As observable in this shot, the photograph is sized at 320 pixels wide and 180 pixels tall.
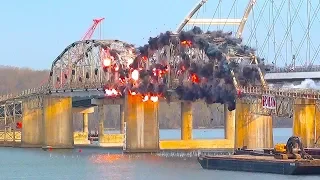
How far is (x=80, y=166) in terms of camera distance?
172m

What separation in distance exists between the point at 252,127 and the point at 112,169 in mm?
24902

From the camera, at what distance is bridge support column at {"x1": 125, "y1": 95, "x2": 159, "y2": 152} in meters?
196

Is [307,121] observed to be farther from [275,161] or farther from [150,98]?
[150,98]

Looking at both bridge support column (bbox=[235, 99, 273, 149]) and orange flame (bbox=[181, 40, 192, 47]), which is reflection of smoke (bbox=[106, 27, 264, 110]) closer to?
orange flame (bbox=[181, 40, 192, 47])

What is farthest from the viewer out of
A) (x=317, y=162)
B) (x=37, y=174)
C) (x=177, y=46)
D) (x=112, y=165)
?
(x=177, y=46)

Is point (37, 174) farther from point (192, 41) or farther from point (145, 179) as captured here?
point (192, 41)

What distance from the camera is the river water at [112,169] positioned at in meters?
145

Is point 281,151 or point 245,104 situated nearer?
point 281,151

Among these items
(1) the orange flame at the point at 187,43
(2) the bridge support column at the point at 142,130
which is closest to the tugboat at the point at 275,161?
(2) the bridge support column at the point at 142,130

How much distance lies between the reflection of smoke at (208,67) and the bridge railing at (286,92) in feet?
11.8

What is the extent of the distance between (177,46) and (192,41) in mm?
5053

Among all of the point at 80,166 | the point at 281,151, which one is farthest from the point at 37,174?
→ the point at 281,151

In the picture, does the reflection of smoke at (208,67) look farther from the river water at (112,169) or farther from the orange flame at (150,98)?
the river water at (112,169)

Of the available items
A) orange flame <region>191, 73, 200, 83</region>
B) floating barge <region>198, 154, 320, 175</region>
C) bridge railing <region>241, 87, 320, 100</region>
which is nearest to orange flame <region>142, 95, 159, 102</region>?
orange flame <region>191, 73, 200, 83</region>
